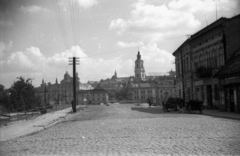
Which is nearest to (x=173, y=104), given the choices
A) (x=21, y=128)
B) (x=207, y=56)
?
(x=207, y=56)

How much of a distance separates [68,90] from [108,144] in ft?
606

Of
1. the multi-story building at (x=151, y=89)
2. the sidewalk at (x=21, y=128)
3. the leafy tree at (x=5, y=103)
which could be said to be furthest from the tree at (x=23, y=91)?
the multi-story building at (x=151, y=89)

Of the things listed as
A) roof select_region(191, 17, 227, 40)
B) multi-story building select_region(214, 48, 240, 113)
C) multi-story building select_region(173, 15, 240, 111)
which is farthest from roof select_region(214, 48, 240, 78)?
roof select_region(191, 17, 227, 40)

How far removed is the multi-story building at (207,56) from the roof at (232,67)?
73cm

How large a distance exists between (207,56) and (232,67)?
731 cm

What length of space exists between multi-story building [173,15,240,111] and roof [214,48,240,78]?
0.73 m

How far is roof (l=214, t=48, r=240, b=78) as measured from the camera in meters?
25.2

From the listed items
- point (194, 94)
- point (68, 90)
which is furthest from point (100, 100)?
point (194, 94)

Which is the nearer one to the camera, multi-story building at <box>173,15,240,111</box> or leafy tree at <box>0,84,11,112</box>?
multi-story building at <box>173,15,240,111</box>

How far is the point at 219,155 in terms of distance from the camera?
7785 millimetres

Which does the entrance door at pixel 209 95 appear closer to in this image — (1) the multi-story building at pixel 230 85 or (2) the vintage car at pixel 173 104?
(2) the vintage car at pixel 173 104

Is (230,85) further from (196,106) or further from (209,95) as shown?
(209,95)

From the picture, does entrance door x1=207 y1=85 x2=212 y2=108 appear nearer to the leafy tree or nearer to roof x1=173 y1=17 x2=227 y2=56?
roof x1=173 y1=17 x2=227 y2=56

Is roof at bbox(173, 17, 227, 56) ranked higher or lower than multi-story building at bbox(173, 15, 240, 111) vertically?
higher
